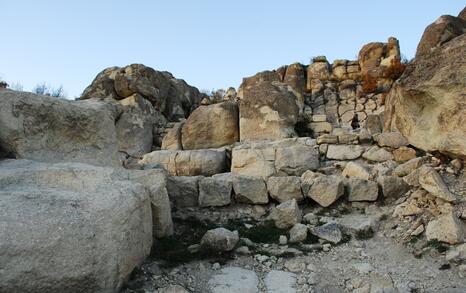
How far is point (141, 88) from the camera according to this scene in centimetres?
1302

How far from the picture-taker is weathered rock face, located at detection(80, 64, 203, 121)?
13016 mm

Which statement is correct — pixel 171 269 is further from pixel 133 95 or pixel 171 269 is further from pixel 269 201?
pixel 133 95

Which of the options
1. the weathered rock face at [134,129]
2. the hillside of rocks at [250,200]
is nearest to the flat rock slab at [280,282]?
the hillside of rocks at [250,200]

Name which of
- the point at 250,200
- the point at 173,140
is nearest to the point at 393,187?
the point at 250,200

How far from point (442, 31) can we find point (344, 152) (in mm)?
4310

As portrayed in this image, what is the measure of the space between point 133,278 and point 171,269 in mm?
596

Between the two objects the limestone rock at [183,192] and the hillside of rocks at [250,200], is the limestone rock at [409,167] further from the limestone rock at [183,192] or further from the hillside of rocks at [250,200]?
the limestone rock at [183,192]

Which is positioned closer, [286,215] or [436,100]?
[286,215]

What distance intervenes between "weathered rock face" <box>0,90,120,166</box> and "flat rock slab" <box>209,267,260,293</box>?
2.35 metres

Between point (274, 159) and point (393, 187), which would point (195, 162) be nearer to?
point (274, 159)

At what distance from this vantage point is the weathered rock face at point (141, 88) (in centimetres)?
1302

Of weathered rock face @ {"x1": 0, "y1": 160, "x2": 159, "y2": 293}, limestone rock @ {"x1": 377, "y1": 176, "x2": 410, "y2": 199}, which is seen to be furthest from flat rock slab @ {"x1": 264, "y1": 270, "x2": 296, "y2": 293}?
limestone rock @ {"x1": 377, "y1": 176, "x2": 410, "y2": 199}

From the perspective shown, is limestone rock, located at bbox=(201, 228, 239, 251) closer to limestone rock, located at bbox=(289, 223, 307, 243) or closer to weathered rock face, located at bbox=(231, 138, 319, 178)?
limestone rock, located at bbox=(289, 223, 307, 243)

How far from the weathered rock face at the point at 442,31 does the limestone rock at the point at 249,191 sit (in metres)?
5.71
